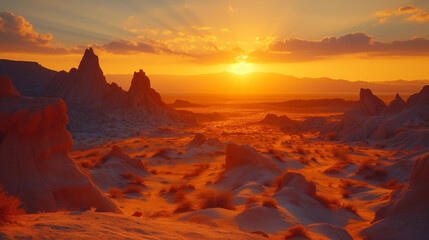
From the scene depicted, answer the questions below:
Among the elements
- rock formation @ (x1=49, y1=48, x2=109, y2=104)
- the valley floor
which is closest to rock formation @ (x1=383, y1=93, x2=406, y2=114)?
the valley floor

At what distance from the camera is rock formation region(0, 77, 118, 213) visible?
8.24 metres

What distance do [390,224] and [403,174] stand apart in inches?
412

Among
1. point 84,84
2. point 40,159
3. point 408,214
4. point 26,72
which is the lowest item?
point 408,214

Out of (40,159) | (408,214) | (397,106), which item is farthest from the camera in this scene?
(397,106)

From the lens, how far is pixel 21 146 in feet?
29.0

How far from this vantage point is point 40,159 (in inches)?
346

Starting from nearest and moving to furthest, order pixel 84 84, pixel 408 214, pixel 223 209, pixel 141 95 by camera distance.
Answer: pixel 408 214
pixel 223 209
pixel 84 84
pixel 141 95

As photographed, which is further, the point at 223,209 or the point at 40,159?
the point at 223,209

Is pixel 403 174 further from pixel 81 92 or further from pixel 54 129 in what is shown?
pixel 81 92

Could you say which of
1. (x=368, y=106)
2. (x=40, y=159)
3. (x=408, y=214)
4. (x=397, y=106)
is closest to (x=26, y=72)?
(x=40, y=159)

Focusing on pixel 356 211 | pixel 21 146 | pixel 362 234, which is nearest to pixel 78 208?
pixel 21 146

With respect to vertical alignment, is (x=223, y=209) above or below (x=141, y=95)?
below

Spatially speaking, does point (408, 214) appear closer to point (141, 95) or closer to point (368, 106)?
point (141, 95)

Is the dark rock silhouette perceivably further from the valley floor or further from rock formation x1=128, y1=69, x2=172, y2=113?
the valley floor
